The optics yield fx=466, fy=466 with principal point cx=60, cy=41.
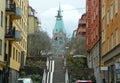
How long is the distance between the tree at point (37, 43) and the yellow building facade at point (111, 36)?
47.2 metres

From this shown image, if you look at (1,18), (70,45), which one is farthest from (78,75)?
(70,45)

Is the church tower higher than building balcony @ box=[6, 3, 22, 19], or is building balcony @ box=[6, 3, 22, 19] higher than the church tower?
the church tower

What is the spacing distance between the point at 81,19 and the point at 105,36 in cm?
8108

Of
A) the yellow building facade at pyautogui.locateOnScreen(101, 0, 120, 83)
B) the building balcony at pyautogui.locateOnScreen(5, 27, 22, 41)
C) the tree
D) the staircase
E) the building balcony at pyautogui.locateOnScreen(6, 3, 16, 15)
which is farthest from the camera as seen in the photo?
the tree

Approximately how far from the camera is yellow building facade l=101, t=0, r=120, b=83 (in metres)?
40.1

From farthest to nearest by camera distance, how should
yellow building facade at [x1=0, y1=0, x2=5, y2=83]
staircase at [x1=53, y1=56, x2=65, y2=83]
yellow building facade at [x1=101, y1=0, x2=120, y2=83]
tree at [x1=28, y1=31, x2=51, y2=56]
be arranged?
tree at [x1=28, y1=31, x2=51, y2=56] → staircase at [x1=53, y1=56, x2=65, y2=83] → yellow building facade at [x1=0, y1=0, x2=5, y2=83] → yellow building facade at [x1=101, y1=0, x2=120, y2=83]

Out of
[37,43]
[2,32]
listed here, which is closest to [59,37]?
[37,43]

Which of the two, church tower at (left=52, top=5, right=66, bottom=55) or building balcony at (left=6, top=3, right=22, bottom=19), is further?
church tower at (left=52, top=5, right=66, bottom=55)

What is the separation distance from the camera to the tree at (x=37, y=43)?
333 feet

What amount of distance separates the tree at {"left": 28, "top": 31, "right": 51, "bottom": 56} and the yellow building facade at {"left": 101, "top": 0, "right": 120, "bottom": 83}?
47207 mm

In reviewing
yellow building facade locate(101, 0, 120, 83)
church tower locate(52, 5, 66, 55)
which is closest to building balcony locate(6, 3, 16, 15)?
yellow building facade locate(101, 0, 120, 83)

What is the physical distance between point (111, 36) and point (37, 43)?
5766 centimetres

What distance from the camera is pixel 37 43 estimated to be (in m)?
102

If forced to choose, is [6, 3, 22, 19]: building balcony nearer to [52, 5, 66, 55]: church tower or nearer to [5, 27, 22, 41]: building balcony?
[5, 27, 22, 41]: building balcony
